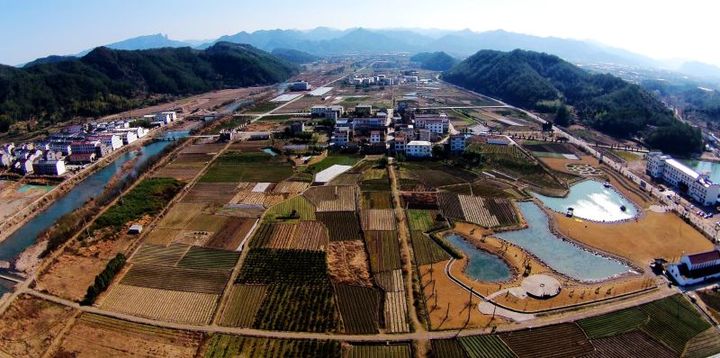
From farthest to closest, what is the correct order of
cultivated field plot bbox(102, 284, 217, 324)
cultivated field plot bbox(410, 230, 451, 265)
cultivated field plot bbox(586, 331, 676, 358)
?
cultivated field plot bbox(410, 230, 451, 265) → cultivated field plot bbox(102, 284, 217, 324) → cultivated field plot bbox(586, 331, 676, 358)

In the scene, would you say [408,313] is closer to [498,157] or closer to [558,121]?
[498,157]

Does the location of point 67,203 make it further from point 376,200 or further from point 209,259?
point 376,200

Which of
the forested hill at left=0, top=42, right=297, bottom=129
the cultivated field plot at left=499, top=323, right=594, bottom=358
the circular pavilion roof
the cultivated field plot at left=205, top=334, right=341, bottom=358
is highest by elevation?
the forested hill at left=0, top=42, right=297, bottom=129

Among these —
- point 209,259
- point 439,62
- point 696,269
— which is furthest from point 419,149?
point 439,62

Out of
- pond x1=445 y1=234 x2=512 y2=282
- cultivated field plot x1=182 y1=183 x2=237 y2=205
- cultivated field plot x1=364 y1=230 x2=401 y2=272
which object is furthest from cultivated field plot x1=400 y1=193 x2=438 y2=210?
cultivated field plot x1=182 y1=183 x2=237 y2=205

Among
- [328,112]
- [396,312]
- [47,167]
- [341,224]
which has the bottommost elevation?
[396,312]

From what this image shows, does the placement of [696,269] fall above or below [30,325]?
above

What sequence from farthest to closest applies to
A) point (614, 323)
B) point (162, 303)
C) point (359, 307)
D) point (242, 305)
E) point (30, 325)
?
point (162, 303) < point (242, 305) < point (359, 307) < point (30, 325) < point (614, 323)

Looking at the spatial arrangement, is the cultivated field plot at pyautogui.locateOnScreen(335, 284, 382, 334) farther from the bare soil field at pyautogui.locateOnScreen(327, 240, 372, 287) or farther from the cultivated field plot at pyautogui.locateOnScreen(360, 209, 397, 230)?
the cultivated field plot at pyautogui.locateOnScreen(360, 209, 397, 230)

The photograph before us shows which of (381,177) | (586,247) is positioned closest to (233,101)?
(381,177)
